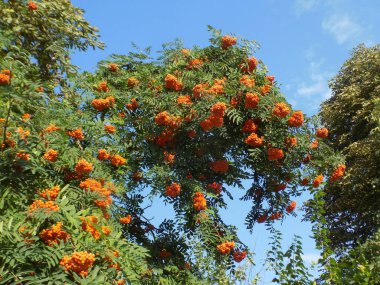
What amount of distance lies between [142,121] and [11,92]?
4.87m

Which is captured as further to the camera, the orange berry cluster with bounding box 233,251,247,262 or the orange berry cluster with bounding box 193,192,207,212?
the orange berry cluster with bounding box 233,251,247,262

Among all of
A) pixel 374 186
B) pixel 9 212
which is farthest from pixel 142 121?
pixel 374 186

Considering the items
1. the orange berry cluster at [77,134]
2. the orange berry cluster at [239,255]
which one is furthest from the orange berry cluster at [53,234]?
the orange berry cluster at [239,255]

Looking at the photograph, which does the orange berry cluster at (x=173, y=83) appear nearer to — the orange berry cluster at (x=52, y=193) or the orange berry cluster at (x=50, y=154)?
the orange berry cluster at (x=50, y=154)

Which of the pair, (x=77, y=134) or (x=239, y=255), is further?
(x=239, y=255)

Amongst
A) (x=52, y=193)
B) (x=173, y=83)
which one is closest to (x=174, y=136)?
(x=173, y=83)

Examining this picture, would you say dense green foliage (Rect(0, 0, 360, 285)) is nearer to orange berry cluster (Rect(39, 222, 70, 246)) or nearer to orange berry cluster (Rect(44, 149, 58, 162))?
orange berry cluster (Rect(44, 149, 58, 162))

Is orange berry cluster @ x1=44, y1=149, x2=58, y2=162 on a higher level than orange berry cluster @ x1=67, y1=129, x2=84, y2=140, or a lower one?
lower

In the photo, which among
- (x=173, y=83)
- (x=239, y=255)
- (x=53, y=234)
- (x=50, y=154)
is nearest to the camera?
(x=53, y=234)

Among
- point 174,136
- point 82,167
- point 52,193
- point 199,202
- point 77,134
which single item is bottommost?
point 52,193

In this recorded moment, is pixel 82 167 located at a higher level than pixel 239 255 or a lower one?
lower

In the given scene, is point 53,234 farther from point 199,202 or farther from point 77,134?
point 199,202

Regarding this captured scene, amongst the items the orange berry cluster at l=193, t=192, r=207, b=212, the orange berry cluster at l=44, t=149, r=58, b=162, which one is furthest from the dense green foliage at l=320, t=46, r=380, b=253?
the orange berry cluster at l=44, t=149, r=58, b=162

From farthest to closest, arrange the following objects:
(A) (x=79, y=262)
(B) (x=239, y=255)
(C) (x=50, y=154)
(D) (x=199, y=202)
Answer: (B) (x=239, y=255) → (D) (x=199, y=202) → (C) (x=50, y=154) → (A) (x=79, y=262)
